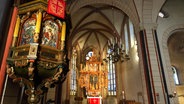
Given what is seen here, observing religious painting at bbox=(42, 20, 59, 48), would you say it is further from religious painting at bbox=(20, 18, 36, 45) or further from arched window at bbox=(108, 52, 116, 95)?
arched window at bbox=(108, 52, 116, 95)

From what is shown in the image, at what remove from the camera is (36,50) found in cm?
346

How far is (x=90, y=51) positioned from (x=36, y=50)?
47.6ft

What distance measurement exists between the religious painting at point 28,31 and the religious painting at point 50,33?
294 millimetres

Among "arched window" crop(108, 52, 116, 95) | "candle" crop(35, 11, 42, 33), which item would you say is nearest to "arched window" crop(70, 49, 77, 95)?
"arched window" crop(108, 52, 116, 95)

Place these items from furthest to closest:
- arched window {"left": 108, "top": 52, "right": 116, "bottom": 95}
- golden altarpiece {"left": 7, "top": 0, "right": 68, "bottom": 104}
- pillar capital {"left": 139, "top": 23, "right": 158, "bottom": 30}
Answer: arched window {"left": 108, "top": 52, "right": 116, "bottom": 95}, pillar capital {"left": 139, "top": 23, "right": 158, "bottom": 30}, golden altarpiece {"left": 7, "top": 0, "right": 68, "bottom": 104}

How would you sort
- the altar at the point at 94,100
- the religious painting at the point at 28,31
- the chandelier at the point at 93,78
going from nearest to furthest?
the religious painting at the point at 28,31
the altar at the point at 94,100
the chandelier at the point at 93,78

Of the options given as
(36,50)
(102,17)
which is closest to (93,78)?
(102,17)

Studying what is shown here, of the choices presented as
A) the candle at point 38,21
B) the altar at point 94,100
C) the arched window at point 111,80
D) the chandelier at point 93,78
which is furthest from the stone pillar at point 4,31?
the arched window at point 111,80

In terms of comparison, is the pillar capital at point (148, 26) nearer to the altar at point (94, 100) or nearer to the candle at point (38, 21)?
the candle at point (38, 21)

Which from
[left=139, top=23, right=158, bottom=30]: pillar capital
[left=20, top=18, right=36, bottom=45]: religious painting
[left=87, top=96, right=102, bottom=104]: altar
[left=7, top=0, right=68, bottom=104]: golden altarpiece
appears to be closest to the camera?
[left=7, top=0, right=68, bottom=104]: golden altarpiece

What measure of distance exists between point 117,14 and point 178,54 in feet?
19.4

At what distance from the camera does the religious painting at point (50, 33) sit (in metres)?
3.92

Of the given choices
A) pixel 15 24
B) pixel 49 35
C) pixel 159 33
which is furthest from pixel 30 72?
pixel 159 33

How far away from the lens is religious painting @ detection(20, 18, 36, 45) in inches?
151
